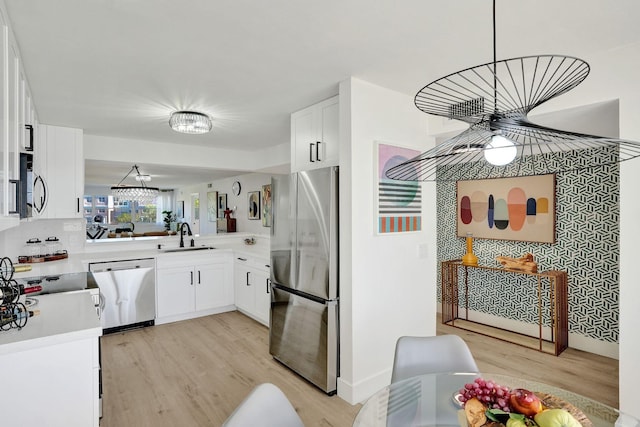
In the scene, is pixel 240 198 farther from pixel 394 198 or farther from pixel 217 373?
pixel 394 198

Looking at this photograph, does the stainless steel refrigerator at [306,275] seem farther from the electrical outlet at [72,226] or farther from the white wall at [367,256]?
the electrical outlet at [72,226]

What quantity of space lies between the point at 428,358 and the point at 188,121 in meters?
2.71

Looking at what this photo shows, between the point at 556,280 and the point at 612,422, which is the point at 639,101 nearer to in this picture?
the point at 612,422

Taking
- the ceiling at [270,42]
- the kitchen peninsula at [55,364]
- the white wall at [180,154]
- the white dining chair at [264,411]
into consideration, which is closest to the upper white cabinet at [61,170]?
the white wall at [180,154]

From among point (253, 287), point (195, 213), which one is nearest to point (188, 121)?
point (253, 287)

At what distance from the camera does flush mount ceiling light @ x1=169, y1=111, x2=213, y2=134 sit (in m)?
3.17

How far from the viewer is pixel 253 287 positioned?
4406 millimetres

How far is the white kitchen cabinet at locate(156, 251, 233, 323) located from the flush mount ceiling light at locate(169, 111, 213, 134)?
1888 millimetres

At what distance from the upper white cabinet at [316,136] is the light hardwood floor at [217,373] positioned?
1.86m

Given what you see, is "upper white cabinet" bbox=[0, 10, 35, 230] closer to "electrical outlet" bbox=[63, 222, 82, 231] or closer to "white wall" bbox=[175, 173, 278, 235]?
"electrical outlet" bbox=[63, 222, 82, 231]

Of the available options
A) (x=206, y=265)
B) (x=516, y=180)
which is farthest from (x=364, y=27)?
(x=206, y=265)

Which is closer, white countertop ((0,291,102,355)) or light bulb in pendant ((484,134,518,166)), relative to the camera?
light bulb in pendant ((484,134,518,166))

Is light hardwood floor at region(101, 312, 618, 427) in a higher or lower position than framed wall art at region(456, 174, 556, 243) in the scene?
lower

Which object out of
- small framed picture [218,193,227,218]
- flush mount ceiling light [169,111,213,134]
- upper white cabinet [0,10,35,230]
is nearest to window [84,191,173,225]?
small framed picture [218,193,227,218]
